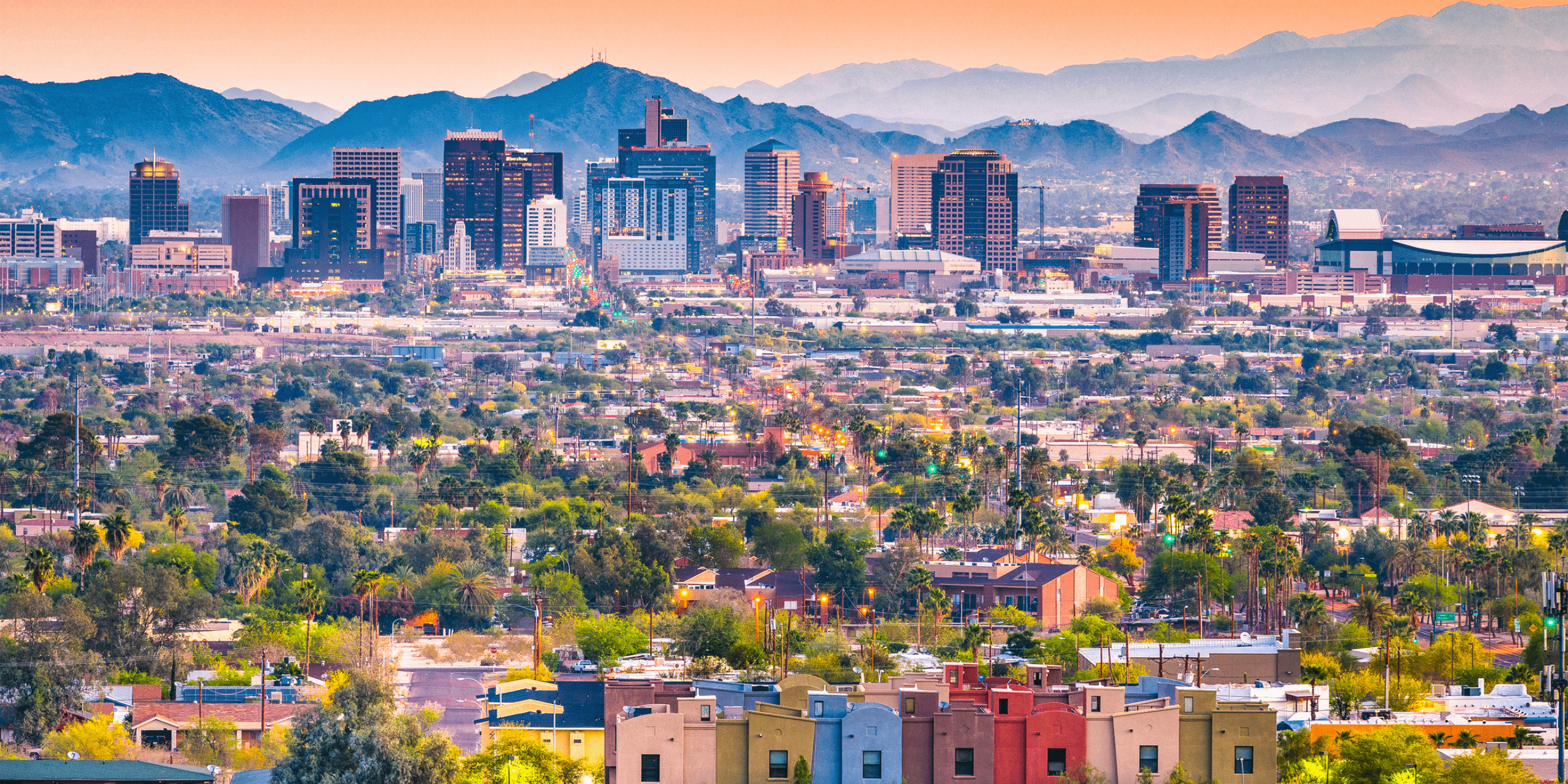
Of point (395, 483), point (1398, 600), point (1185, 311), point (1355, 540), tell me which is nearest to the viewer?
point (1398, 600)

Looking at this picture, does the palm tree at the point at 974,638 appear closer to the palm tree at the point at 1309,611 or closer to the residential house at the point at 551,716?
the palm tree at the point at 1309,611

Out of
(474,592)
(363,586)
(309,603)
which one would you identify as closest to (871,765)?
(309,603)

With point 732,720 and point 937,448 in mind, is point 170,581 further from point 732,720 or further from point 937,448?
point 937,448

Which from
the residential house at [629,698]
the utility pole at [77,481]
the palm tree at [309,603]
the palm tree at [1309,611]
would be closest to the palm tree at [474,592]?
the palm tree at [309,603]

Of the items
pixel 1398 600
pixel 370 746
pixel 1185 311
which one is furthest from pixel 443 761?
pixel 1185 311

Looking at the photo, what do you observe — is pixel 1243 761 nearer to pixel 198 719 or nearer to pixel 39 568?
pixel 198 719

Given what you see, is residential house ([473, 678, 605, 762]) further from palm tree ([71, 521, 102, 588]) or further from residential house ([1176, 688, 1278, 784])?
palm tree ([71, 521, 102, 588])

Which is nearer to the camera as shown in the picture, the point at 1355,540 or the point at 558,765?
the point at 558,765
